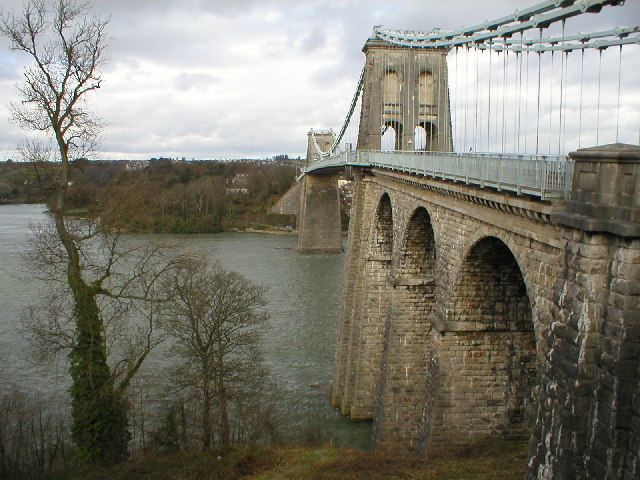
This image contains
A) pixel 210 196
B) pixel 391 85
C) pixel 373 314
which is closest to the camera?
pixel 373 314

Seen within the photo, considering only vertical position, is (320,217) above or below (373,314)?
above

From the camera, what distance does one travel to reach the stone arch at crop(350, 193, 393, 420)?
42.1ft

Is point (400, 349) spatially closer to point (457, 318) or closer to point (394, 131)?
point (457, 318)

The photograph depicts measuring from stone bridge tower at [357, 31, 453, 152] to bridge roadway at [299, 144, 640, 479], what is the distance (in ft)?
4.81

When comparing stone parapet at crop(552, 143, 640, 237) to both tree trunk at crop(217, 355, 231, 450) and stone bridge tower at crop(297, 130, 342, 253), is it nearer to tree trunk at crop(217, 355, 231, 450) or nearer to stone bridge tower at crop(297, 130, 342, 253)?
tree trunk at crop(217, 355, 231, 450)

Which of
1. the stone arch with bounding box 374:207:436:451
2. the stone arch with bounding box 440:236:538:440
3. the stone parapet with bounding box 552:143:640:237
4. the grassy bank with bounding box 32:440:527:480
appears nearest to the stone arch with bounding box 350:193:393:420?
the stone arch with bounding box 374:207:436:451

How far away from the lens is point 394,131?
51.1 ft

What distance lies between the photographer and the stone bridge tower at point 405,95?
14391 mm

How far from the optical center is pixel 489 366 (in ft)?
27.0

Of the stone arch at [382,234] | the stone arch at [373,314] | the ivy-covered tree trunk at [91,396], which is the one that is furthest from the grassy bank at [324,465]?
the stone arch at [382,234]

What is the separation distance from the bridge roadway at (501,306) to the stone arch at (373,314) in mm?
30

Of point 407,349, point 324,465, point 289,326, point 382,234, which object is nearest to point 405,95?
point 382,234

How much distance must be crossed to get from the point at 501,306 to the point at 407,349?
11.3ft

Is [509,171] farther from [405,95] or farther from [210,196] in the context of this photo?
[210,196]
